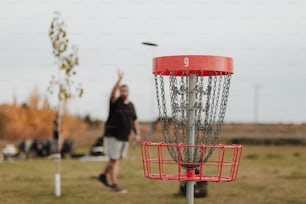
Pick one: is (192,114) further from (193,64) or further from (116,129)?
(116,129)

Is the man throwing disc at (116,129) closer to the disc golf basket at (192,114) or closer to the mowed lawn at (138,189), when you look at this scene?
the mowed lawn at (138,189)

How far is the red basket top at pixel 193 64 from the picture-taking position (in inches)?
179

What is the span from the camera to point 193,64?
454 cm

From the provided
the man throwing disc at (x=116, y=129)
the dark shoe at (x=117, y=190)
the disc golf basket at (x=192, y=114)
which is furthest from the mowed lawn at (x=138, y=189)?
the disc golf basket at (x=192, y=114)

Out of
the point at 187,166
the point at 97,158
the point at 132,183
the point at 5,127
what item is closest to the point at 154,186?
the point at 132,183

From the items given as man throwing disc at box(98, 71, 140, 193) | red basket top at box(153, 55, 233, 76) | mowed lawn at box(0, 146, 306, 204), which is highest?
red basket top at box(153, 55, 233, 76)

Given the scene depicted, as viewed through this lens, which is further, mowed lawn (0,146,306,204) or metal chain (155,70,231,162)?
mowed lawn (0,146,306,204)

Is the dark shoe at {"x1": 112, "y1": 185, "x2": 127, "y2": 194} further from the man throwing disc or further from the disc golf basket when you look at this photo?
the disc golf basket

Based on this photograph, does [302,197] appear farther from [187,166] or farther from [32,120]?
[32,120]

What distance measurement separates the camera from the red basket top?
179 inches

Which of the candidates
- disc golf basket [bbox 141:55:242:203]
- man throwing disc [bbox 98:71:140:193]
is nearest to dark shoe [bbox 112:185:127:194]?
man throwing disc [bbox 98:71:140:193]

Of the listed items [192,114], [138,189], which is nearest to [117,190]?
[138,189]

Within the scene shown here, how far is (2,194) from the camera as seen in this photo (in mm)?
9680

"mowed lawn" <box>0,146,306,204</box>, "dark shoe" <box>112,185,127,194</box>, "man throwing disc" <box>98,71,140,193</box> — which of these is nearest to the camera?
"mowed lawn" <box>0,146,306,204</box>
